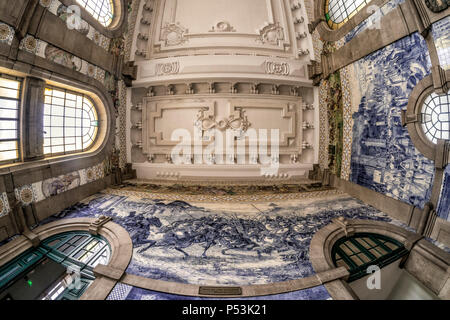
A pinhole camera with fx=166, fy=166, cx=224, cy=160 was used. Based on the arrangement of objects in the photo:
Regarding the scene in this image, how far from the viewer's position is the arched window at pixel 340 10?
20.3 ft

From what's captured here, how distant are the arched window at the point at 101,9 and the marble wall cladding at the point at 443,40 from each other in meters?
10.7

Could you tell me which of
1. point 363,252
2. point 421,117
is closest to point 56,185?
point 363,252

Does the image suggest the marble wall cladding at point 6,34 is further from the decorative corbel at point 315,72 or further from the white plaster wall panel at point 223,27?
the decorative corbel at point 315,72

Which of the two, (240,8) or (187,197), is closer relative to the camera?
(187,197)

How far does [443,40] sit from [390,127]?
229 cm

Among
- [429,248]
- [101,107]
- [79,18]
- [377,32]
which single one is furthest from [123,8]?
[429,248]

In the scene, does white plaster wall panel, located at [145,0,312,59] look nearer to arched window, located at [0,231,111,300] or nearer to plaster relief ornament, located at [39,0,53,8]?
plaster relief ornament, located at [39,0,53,8]

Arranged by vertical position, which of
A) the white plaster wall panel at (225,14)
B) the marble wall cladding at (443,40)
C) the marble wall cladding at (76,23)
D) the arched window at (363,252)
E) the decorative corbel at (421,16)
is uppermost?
the white plaster wall panel at (225,14)

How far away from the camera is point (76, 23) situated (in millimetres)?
5512

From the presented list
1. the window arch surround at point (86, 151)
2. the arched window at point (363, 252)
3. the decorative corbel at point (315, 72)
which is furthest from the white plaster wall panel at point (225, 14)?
the arched window at point (363, 252)

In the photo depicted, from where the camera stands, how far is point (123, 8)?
286 inches

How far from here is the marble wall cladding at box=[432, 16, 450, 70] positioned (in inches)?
153
